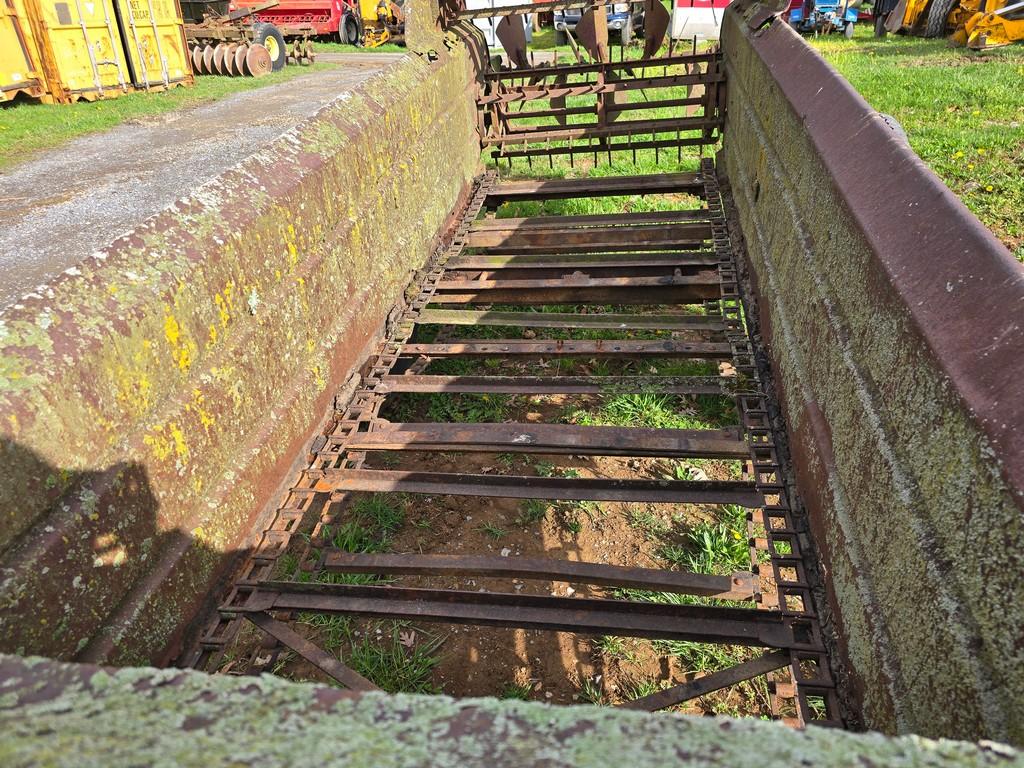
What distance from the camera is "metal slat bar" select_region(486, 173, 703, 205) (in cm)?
483

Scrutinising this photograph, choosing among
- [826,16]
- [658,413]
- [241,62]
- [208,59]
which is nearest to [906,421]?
[658,413]

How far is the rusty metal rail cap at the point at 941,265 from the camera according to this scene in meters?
1.07

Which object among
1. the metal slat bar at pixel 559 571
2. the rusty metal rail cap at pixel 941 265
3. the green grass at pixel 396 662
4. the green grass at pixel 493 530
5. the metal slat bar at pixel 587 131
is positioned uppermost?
the rusty metal rail cap at pixel 941 265

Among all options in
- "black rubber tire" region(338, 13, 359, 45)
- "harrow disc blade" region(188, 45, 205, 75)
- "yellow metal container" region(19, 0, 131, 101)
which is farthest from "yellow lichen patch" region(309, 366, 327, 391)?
"black rubber tire" region(338, 13, 359, 45)

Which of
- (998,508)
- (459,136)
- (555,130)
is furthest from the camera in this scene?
(555,130)

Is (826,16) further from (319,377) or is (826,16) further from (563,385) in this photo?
(319,377)

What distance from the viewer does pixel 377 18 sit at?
1705 cm

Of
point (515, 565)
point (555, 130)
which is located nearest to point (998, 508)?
point (515, 565)

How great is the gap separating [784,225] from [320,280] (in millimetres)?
1851

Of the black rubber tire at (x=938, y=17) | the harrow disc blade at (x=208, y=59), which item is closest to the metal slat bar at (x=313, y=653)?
the harrow disc blade at (x=208, y=59)

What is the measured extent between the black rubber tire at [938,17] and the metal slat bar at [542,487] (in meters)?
15.5

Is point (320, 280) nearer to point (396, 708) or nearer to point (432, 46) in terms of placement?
point (396, 708)

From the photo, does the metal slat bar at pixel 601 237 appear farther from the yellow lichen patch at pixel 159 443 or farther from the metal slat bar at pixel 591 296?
the yellow lichen patch at pixel 159 443

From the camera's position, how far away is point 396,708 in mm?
805
